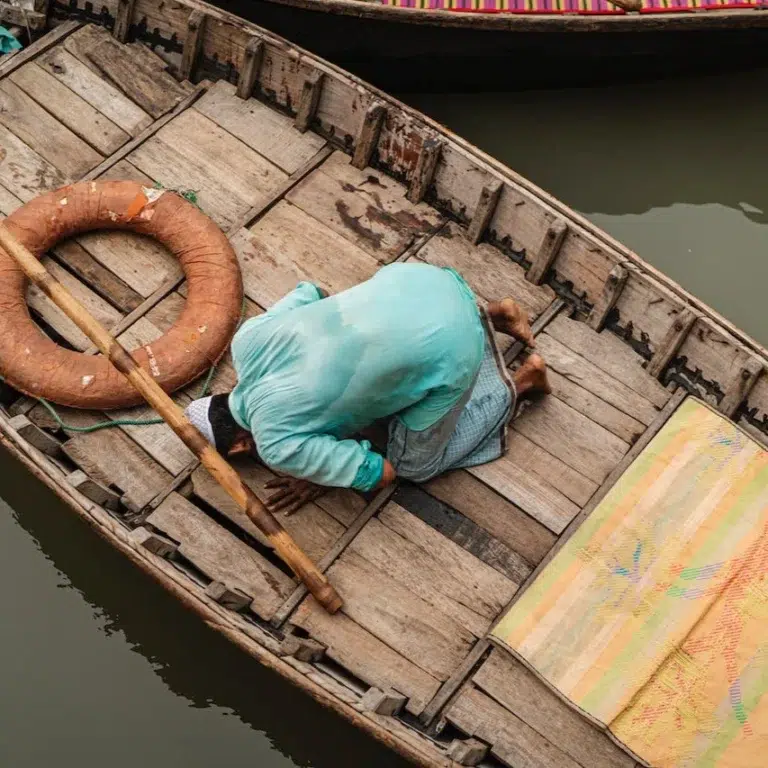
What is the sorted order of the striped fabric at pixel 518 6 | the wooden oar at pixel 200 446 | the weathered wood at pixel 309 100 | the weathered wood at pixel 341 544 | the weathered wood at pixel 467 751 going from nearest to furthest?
the weathered wood at pixel 467 751 → the wooden oar at pixel 200 446 → the weathered wood at pixel 341 544 → the weathered wood at pixel 309 100 → the striped fabric at pixel 518 6

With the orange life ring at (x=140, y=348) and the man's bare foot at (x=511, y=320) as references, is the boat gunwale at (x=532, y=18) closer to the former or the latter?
the orange life ring at (x=140, y=348)

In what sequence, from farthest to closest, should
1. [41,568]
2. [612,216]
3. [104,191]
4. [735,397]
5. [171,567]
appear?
[612,216]
[41,568]
[104,191]
[735,397]
[171,567]

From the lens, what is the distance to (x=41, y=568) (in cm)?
531

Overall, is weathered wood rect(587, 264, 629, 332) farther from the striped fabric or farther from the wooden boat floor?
the striped fabric

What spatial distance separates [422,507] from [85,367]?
157 centimetres

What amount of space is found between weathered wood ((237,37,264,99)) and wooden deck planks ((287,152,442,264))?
1.96 feet

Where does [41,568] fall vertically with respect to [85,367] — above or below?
below

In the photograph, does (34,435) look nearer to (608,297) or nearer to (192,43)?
(192,43)

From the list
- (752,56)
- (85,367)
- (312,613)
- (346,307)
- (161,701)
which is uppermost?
(752,56)

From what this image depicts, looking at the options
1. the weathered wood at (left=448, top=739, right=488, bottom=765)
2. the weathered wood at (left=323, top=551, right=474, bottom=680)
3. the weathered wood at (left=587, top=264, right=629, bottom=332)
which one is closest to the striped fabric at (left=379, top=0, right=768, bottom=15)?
the weathered wood at (left=587, top=264, right=629, bottom=332)

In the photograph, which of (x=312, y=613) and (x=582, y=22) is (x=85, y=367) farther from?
(x=582, y=22)

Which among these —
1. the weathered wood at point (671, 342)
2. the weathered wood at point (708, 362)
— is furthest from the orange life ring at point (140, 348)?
the weathered wood at point (708, 362)

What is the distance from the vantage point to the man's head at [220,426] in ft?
13.9

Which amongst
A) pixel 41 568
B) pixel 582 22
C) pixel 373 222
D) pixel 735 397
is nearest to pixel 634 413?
pixel 735 397
